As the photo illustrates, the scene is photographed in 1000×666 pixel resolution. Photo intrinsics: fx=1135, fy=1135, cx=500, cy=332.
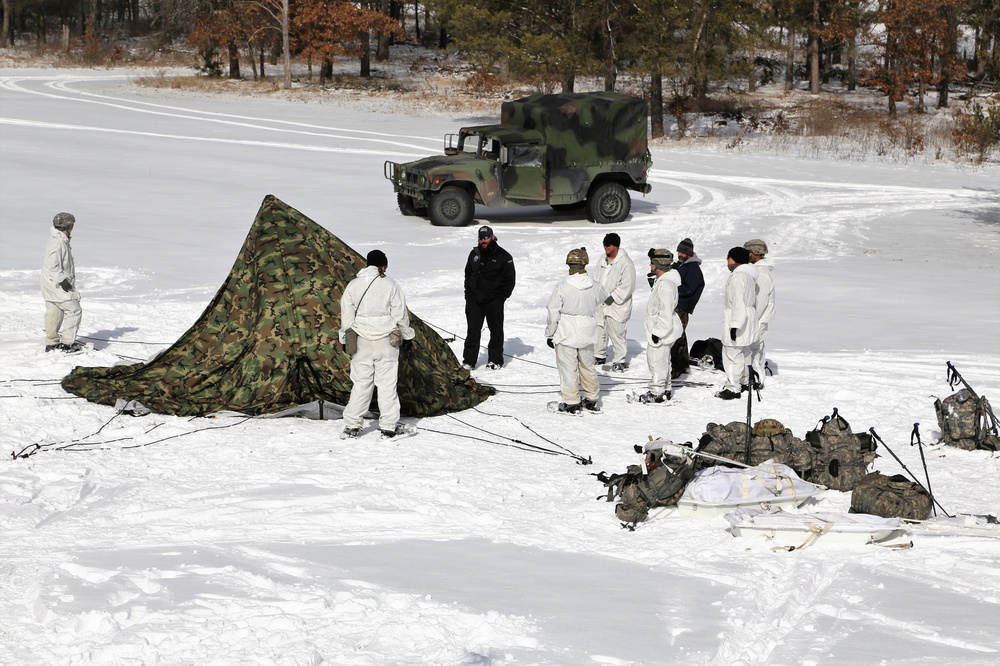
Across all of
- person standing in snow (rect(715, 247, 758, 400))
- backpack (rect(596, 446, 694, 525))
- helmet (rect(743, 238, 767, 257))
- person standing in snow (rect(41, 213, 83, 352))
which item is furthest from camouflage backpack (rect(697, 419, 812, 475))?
person standing in snow (rect(41, 213, 83, 352))

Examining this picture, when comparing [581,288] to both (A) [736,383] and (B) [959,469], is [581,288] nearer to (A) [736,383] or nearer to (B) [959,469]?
(A) [736,383]

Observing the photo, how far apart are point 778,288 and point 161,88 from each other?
33.4 metres

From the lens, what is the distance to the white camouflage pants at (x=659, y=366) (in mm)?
10648

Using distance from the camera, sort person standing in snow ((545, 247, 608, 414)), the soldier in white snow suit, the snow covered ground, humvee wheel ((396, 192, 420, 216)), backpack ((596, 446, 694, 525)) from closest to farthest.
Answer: the snow covered ground
backpack ((596, 446, 694, 525))
person standing in snow ((545, 247, 608, 414))
the soldier in white snow suit
humvee wheel ((396, 192, 420, 216))

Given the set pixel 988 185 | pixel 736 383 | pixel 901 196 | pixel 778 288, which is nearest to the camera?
pixel 736 383

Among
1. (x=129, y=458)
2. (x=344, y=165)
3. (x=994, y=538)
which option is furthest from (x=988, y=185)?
(x=129, y=458)

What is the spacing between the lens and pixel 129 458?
28.6 ft

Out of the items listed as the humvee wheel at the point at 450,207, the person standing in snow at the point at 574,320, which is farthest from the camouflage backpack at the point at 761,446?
the humvee wheel at the point at 450,207

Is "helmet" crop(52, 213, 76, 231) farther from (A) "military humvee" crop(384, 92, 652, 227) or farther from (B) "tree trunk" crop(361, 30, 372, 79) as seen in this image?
(B) "tree trunk" crop(361, 30, 372, 79)

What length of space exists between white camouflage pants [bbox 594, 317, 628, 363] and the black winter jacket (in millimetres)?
1146

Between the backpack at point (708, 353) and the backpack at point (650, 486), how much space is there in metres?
4.06

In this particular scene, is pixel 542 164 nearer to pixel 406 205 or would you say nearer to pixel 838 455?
pixel 406 205

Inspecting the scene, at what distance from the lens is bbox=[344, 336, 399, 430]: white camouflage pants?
30.3ft

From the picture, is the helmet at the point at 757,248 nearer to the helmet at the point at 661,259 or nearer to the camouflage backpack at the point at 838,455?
the helmet at the point at 661,259
